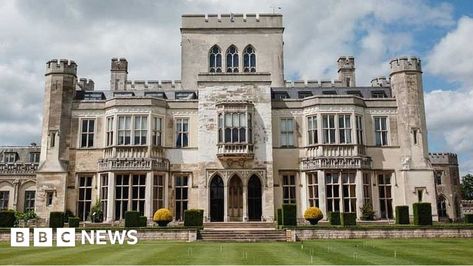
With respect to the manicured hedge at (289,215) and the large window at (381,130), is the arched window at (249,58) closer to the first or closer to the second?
the large window at (381,130)

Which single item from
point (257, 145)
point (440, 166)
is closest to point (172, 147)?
point (257, 145)

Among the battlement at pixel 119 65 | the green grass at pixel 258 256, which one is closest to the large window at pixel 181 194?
the green grass at pixel 258 256

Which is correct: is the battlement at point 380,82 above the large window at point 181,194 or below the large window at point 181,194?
above

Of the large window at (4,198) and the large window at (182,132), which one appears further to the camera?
the large window at (4,198)

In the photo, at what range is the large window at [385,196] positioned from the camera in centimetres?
3675

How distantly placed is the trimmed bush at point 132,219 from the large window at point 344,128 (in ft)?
55.3

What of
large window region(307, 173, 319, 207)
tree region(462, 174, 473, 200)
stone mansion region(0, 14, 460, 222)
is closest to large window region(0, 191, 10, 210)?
stone mansion region(0, 14, 460, 222)

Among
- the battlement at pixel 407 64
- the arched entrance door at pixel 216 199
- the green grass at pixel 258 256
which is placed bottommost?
the green grass at pixel 258 256

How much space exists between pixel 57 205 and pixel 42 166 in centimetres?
331

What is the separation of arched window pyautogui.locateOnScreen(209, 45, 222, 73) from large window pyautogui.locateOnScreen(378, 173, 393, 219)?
1825 centimetres

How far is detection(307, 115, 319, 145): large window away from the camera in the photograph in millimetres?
36844

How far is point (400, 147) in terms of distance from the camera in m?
37.6

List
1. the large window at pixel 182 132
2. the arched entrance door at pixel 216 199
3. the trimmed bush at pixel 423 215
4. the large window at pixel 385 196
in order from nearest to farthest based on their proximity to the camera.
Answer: the trimmed bush at pixel 423 215 < the arched entrance door at pixel 216 199 < the large window at pixel 385 196 < the large window at pixel 182 132

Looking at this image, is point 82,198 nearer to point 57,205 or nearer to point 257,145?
point 57,205
